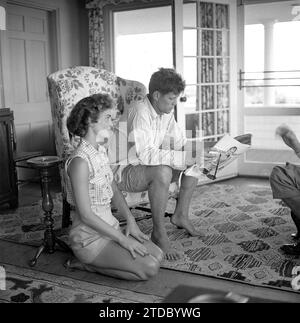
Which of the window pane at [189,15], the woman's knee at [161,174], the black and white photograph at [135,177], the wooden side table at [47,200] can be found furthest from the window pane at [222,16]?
the wooden side table at [47,200]

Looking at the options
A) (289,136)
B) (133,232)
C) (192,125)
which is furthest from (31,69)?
(289,136)

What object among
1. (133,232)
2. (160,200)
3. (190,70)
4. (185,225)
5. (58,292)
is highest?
(190,70)

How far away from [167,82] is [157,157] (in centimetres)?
46

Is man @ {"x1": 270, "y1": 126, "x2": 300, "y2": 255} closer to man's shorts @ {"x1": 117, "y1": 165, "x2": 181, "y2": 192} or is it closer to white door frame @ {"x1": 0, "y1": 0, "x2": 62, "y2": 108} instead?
man's shorts @ {"x1": 117, "y1": 165, "x2": 181, "y2": 192}

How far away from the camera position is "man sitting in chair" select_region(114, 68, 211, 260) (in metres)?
2.76

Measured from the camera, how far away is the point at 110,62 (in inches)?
219

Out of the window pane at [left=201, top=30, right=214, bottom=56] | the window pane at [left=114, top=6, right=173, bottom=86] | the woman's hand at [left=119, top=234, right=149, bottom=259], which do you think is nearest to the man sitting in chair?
the woman's hand at [left=119, top=234, right=149, bottom=259]

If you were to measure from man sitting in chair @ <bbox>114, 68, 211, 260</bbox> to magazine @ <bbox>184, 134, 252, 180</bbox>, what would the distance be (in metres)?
0.07

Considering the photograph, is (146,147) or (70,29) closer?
(146,147)

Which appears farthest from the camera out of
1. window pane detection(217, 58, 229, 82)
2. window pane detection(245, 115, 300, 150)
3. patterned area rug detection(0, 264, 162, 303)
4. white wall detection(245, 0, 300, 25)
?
white wall detection(245, 0, 300, 25)

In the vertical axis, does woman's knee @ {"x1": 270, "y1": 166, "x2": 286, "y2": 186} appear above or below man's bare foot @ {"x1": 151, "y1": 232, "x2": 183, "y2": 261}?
above

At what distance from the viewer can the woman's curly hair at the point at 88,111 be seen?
2326 millimetres

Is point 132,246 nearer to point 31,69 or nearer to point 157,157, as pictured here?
point 157,157

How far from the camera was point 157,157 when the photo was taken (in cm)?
283
